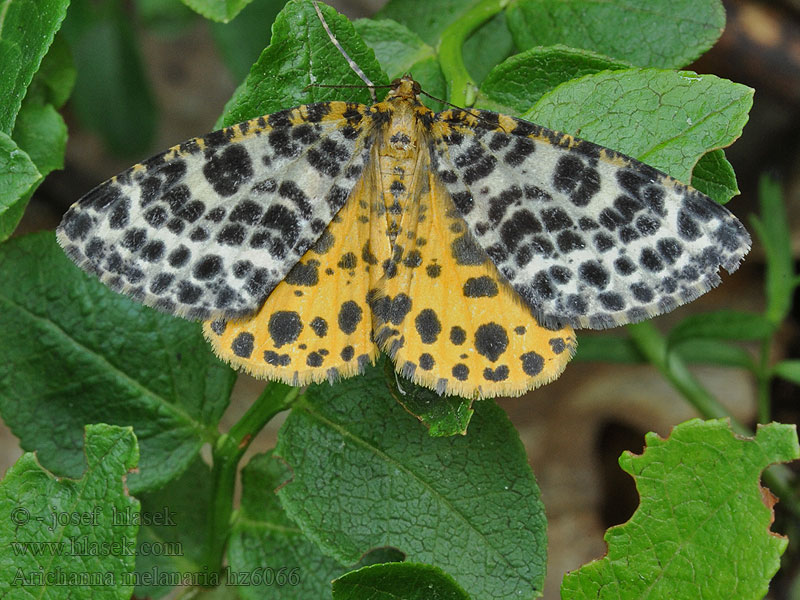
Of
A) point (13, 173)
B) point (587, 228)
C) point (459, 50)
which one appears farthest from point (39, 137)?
point (587, 228)

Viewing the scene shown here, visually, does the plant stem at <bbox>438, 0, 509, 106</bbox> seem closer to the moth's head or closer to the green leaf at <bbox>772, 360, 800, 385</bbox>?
the moth's head

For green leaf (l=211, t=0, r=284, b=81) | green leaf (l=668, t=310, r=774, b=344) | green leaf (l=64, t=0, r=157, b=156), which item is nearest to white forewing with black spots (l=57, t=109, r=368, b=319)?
green leaf (l=211, t=0, r=284, b=81)

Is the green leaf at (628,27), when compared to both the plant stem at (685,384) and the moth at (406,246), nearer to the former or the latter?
the moth at (406,246)

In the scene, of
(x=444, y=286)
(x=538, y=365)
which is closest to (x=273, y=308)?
(x=444, y=286)

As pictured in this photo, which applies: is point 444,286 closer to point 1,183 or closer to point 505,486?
point 505,486

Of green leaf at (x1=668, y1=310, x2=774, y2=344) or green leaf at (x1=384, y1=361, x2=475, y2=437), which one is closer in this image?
green leaf at (x1=384, y1=361, x2=475, y2=437)

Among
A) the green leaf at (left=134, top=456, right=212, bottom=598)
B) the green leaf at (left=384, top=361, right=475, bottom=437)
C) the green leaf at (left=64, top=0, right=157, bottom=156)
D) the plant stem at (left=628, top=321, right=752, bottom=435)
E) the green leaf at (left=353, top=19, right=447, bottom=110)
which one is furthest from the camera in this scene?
the green leaf at (left=64, top=0, right=157, bottom=156)

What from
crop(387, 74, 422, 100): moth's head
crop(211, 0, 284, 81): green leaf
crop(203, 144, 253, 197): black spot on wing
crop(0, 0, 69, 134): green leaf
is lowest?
crop(211, 0, 284, 81): green leaf
